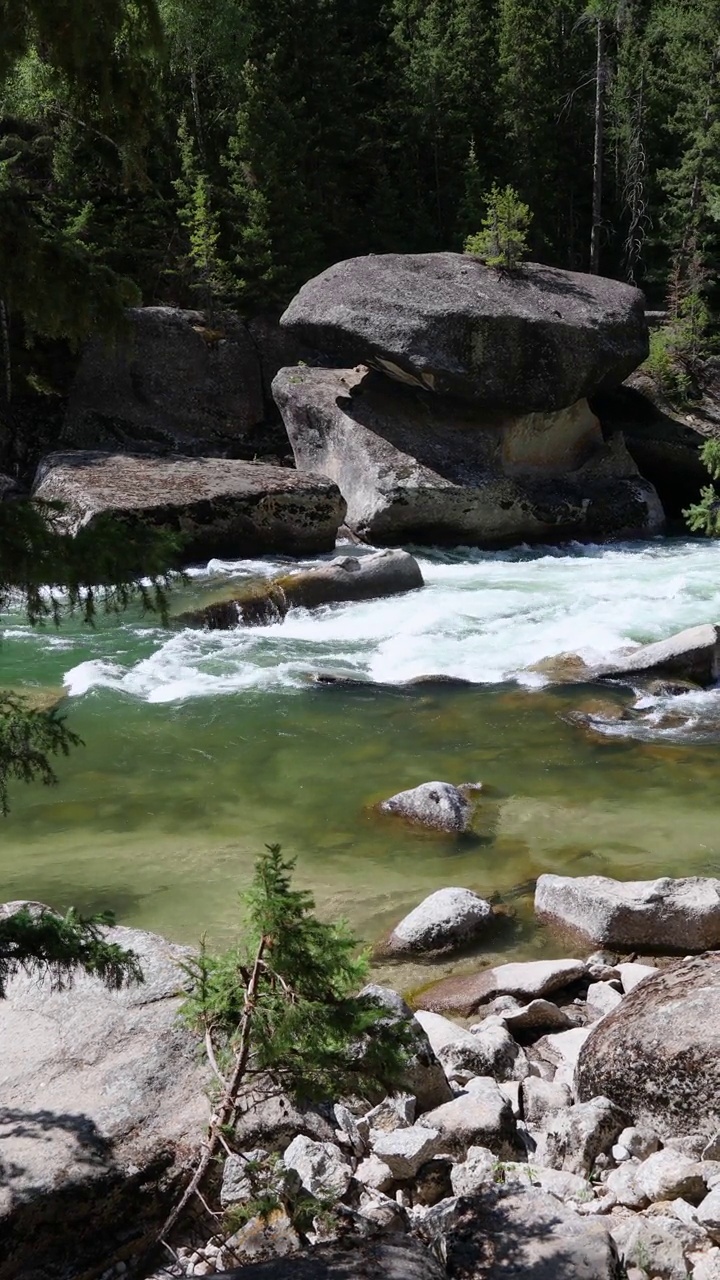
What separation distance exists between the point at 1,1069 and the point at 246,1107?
46.3 inches

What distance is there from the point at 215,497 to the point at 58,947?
13921 mm

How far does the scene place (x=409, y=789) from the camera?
9.25m

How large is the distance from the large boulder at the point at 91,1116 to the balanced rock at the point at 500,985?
6.39 ft

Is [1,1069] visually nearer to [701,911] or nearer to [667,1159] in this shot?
[667,1159]

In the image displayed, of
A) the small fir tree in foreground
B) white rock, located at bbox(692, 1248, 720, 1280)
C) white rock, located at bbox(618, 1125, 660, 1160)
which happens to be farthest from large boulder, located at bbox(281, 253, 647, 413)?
white rock, located at bbox(692, 1248, 720, 1280)

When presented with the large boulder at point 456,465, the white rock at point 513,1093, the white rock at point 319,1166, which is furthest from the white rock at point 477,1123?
the large boulder at point 456,465

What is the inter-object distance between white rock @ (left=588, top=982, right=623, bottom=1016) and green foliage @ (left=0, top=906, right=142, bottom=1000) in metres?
→ 3.33

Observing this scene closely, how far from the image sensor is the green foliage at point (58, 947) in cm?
341

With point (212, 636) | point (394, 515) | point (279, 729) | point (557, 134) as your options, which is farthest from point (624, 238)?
point (279, 729)

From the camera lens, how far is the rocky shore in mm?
3377

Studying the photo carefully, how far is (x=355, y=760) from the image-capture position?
9969 mm

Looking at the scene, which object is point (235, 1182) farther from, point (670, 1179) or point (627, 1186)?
point (670, 1179)

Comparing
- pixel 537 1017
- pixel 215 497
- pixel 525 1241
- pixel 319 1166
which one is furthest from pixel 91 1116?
pixel 215 497

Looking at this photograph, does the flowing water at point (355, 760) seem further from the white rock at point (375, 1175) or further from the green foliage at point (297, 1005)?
the green foliage at point (297, 1005)
